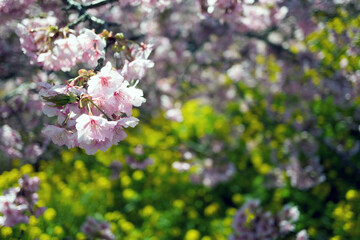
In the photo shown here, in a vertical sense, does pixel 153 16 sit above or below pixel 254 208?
above

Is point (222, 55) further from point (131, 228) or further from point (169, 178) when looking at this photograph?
point (131, 228)

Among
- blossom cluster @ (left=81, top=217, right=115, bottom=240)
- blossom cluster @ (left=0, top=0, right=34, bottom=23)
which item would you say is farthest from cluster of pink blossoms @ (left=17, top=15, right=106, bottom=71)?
blossom cluster @ (left=81, top=217, right=115, bottom=240)

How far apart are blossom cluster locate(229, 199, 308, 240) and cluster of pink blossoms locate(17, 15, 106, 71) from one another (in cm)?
143

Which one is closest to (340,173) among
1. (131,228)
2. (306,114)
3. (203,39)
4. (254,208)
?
(306,114)

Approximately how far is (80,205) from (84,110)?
93.8 inches

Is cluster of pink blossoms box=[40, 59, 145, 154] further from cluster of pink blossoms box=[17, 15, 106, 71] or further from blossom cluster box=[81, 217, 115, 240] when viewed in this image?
blossom cluster box=[81, 217, 115, 240]

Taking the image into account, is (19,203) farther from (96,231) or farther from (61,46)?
(61,46)

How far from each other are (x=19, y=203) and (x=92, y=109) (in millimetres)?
1225

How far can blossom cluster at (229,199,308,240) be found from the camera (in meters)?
2.13

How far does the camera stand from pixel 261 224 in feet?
7.07

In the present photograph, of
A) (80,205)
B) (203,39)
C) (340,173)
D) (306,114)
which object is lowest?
(80,205)

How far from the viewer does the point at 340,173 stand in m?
3.58

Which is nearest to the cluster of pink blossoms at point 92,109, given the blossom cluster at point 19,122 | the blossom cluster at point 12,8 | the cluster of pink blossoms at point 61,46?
the cluster of pink blossoms at point 61,46

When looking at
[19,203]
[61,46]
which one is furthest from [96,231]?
[61,46]
